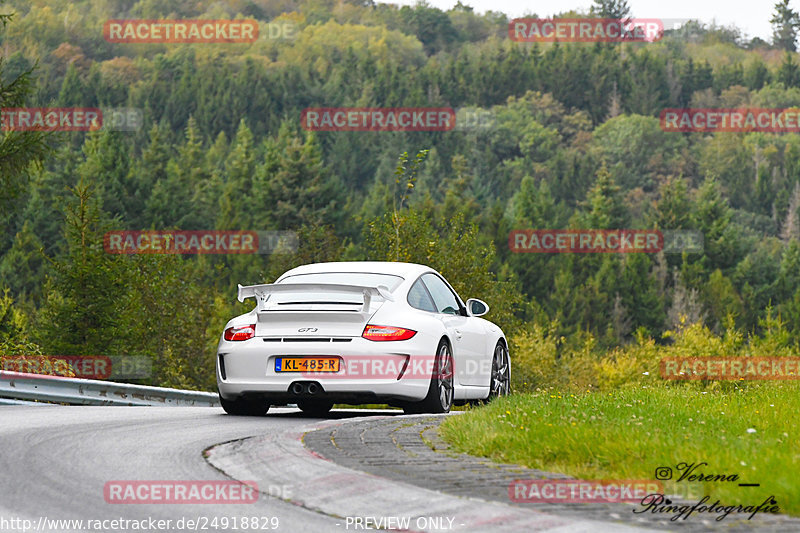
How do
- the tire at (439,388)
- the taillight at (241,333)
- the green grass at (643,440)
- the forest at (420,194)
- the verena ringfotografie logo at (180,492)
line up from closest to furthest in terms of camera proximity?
the green grass at (643,440), the verena ringfotografie logo at (180,492), the taillight at (241,333), the tire at (439,388), the forest at (420,194)

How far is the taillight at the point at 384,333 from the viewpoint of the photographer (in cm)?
1138

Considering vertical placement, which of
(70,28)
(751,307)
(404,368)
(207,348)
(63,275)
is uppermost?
(70,28)

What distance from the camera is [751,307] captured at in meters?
96.9

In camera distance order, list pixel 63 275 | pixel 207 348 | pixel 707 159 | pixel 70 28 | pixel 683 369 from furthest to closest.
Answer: pixel 70 28 < pixel 707 159 < pixel 207 348 < pixel 683 369 < pixel 63 275

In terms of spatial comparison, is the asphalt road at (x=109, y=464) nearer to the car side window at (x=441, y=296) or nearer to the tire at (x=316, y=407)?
the tire at (x=316, y=407)

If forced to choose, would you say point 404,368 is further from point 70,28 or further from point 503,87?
point 70,28

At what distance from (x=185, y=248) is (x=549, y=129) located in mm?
85631

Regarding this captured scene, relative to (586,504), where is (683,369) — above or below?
below

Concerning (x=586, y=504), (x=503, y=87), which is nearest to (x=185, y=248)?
(x=586, y=504)

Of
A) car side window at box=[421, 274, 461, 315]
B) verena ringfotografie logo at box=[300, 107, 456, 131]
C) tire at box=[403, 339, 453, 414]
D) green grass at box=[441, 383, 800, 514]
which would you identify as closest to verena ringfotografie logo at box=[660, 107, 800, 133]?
verena ringfotografie logo at box=[300, 107, 456, 131]

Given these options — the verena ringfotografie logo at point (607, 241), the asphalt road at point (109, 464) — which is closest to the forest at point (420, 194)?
the verena ringfotografie logo at point (607, 241)

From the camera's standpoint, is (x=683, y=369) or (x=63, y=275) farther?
(x=683, y=369)

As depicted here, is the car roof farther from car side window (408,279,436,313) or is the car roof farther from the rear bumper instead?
the rear bumper

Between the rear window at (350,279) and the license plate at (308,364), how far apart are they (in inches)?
43.9
